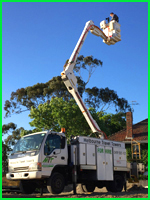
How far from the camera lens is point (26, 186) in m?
13.6

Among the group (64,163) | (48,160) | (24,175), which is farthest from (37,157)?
(64,163)

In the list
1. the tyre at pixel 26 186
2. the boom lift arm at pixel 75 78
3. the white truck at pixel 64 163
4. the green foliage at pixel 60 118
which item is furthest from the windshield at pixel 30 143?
the green foliage at pixel 60 118

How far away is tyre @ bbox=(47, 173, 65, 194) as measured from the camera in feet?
40.0

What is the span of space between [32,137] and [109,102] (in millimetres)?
31045

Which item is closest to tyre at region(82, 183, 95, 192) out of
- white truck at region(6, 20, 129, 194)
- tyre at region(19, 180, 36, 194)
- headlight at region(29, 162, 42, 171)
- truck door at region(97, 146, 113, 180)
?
white truck at region(6, 20, 129, 194)

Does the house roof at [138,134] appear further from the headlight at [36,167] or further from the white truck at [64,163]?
the headlight at [36,167]

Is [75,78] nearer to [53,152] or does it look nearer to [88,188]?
→ [53,152]

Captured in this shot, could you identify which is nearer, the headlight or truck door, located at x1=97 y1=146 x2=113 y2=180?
the headlight

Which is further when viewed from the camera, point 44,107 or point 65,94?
point 65,94

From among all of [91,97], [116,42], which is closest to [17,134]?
[91,97]

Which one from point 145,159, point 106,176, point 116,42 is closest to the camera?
point 106,176

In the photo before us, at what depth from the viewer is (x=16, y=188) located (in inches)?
518

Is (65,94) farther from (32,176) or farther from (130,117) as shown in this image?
(32,176)

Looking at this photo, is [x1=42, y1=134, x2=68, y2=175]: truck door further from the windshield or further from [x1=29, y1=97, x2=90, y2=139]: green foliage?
[x1=29, y1=97, x2=90, y2=139]: green foliage
